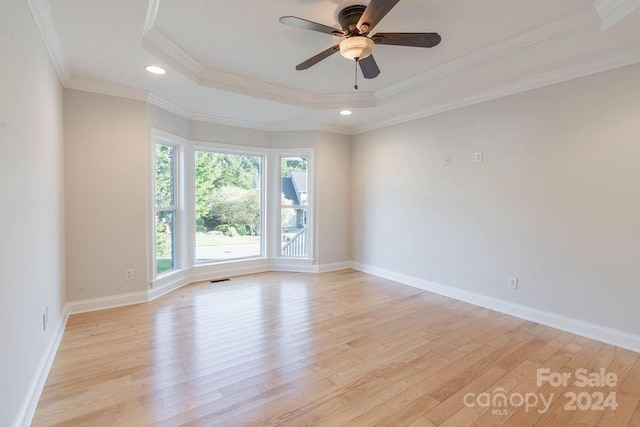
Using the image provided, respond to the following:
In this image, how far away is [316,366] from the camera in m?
2.29

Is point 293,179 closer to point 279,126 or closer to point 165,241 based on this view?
point 279,126

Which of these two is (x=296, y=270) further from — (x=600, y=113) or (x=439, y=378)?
(x=600, y=113)

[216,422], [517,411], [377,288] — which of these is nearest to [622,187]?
[517,411]

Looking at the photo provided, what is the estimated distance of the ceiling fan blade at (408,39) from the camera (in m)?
2.12

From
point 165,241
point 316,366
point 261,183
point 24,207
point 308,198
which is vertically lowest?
point 316,366

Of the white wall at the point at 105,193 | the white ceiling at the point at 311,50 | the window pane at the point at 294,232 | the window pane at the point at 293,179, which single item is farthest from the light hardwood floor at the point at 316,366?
the white ceiling at the point at 311,50

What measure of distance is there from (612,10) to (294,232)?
434 centimetres

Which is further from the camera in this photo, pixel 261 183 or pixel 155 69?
pixel 261 183

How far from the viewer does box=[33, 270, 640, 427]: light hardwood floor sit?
5.90 ft

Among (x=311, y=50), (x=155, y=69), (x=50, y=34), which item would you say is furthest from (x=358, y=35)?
(x=50, y=34)

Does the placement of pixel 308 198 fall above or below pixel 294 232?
above

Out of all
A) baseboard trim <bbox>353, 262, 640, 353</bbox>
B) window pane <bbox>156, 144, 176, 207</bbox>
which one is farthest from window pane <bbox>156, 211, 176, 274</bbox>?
baseboard trim <bbox>353, 262, 640, 353</bbox>

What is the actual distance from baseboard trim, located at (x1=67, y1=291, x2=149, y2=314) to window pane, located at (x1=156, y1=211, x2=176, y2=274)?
433 mm

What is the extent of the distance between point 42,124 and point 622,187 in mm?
4638
